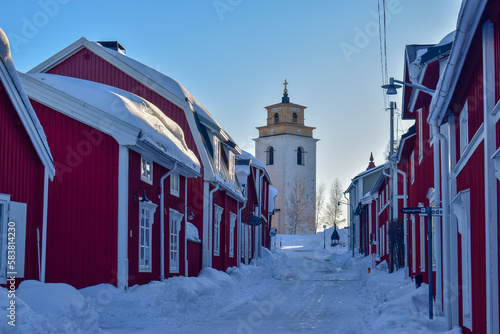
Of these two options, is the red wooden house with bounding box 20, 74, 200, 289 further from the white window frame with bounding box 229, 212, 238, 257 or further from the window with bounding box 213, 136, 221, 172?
the white window frame with bounding box 229, 212, 238, 257

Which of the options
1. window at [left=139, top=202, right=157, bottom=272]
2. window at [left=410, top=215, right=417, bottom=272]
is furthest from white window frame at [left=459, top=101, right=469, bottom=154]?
window at [left=410, top=215, right=417, bottom=272]

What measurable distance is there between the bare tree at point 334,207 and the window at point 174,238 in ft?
264

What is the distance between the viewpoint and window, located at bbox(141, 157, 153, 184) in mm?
15578

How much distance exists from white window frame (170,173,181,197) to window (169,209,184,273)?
53cm

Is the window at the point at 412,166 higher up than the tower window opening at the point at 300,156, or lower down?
lower down

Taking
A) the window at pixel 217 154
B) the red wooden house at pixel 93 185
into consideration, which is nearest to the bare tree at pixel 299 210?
the window at pixel 217 154

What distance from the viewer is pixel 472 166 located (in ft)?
29.7

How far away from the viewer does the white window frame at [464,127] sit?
950 cm

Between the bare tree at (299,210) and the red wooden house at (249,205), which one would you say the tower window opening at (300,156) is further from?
the red wooden house at (249,205)

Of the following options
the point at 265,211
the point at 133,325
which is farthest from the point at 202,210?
the point at 265,211

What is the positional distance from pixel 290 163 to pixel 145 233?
70883 mm

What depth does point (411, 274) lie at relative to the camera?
19875 mm

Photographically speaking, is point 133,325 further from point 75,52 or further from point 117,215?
point 75,52

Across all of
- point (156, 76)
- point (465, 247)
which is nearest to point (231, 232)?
point (156, 76)
